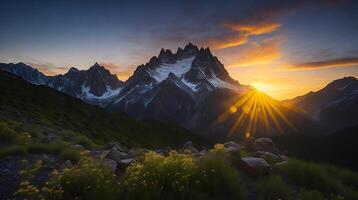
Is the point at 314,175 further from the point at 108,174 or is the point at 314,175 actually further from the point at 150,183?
the point at 108,174

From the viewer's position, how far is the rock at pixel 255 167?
11555mm

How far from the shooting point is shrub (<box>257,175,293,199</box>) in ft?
31.6

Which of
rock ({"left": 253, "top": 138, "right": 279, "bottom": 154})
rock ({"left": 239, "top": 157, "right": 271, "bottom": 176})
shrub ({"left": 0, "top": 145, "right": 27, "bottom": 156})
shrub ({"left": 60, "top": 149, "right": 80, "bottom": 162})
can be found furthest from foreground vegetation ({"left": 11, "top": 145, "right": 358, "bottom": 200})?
rock ({"left": 253, "top": 138, "right": 279, "bottom": 154})

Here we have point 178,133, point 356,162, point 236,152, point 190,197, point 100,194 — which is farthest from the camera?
point 356,162

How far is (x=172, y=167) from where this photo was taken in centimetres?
930

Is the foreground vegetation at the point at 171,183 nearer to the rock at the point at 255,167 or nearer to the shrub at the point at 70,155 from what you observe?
the rock at the point at 255,167

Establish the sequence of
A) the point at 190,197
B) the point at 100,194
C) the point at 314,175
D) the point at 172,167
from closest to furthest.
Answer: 1. the point at 100,194
2. the point at 190,197
3. the point at 172,167
4. the point at 314,175

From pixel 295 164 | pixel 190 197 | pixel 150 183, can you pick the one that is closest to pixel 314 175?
pixel 295 164

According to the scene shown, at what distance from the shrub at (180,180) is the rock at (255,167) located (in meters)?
1.96

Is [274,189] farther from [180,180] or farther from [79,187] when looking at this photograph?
[79,187]

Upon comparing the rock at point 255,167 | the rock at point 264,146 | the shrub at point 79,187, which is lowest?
the rock at point 264,146

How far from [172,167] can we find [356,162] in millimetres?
232937

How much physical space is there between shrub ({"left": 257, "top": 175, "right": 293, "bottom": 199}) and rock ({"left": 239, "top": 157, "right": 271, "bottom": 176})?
1.14m

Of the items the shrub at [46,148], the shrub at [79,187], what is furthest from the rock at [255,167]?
the shrub at [46,148]
